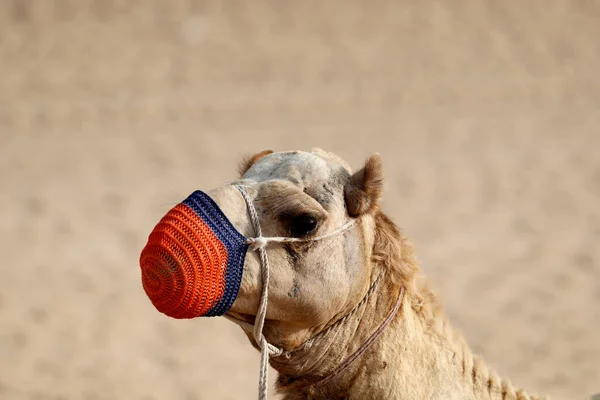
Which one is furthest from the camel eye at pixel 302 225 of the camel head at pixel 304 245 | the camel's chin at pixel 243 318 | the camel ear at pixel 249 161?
the camel ear at pixel 249 161

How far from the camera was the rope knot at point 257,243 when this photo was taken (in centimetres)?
274

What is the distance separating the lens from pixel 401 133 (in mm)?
12172

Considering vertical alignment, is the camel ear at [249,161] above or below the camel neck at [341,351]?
above

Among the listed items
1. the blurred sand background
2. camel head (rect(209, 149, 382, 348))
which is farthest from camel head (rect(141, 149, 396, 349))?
the blurred sand background

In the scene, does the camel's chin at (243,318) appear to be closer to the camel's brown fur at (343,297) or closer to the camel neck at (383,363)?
the camel's brown fur at (343,297)

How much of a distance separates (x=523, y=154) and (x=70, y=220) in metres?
5.84

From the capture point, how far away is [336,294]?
9.29 ft

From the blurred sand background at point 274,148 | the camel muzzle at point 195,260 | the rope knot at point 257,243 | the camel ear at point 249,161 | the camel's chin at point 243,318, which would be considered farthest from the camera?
the blurred sand background at point 274,148

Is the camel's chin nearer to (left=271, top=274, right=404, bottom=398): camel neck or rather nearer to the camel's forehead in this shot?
(left=271, top=274, right=404, bottom=398): camel neck

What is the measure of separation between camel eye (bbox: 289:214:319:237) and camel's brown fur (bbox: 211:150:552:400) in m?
0.03

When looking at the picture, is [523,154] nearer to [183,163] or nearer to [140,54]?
[183,163]

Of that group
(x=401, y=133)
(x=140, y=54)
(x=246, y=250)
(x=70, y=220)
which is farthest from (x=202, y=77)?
(x=246, y=250)

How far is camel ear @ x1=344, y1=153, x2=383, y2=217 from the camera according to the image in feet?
9.60

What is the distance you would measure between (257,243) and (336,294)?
1.05ft
